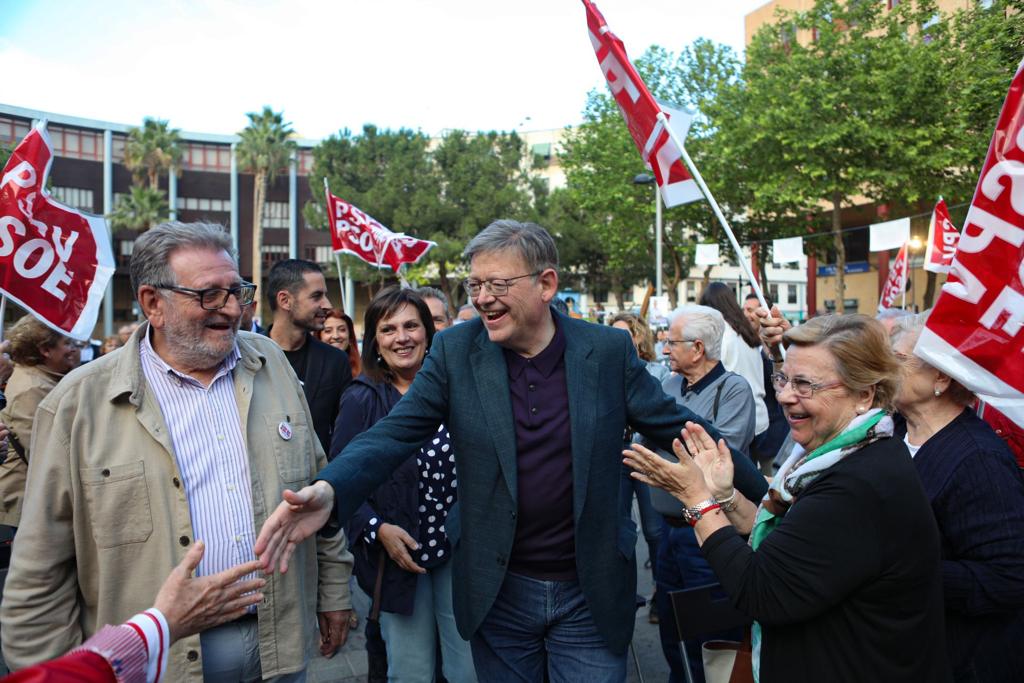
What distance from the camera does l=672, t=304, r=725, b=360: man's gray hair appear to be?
443 centimetres

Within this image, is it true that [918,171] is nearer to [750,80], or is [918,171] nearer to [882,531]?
[750,80]

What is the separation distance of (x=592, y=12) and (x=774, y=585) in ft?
15.1

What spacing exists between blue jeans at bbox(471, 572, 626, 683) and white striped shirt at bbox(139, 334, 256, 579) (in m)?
0.90

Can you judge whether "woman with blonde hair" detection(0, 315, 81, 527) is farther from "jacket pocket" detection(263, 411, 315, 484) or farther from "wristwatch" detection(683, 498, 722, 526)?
"wristwatch" detection(683, 498, 722, 526)

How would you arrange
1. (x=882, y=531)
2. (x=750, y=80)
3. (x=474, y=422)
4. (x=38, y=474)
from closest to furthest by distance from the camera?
(x=882, y=531)
(x=38, y=474)
(x=474, y=422)
(x=750, y=80)

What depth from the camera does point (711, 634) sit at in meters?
3.15

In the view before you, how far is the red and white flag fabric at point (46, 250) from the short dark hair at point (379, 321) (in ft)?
5.58

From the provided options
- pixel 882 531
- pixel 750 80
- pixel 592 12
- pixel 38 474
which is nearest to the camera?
pixel 882 531

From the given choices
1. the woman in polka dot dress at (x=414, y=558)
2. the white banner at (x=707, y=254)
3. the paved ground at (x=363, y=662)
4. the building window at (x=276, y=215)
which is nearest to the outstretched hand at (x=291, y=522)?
the woman in polka dot dress at (x=414, y=558)

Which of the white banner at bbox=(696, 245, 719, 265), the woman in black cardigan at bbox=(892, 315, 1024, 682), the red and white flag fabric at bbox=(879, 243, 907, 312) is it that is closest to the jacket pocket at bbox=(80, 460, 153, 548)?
the woman in black cardigan at bbox=(892, 315, 1024, 682)

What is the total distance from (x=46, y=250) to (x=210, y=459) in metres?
3.07

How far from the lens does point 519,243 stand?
2.73 metres

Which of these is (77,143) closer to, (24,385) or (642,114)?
(24,385)

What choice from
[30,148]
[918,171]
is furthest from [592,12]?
[918,171]
